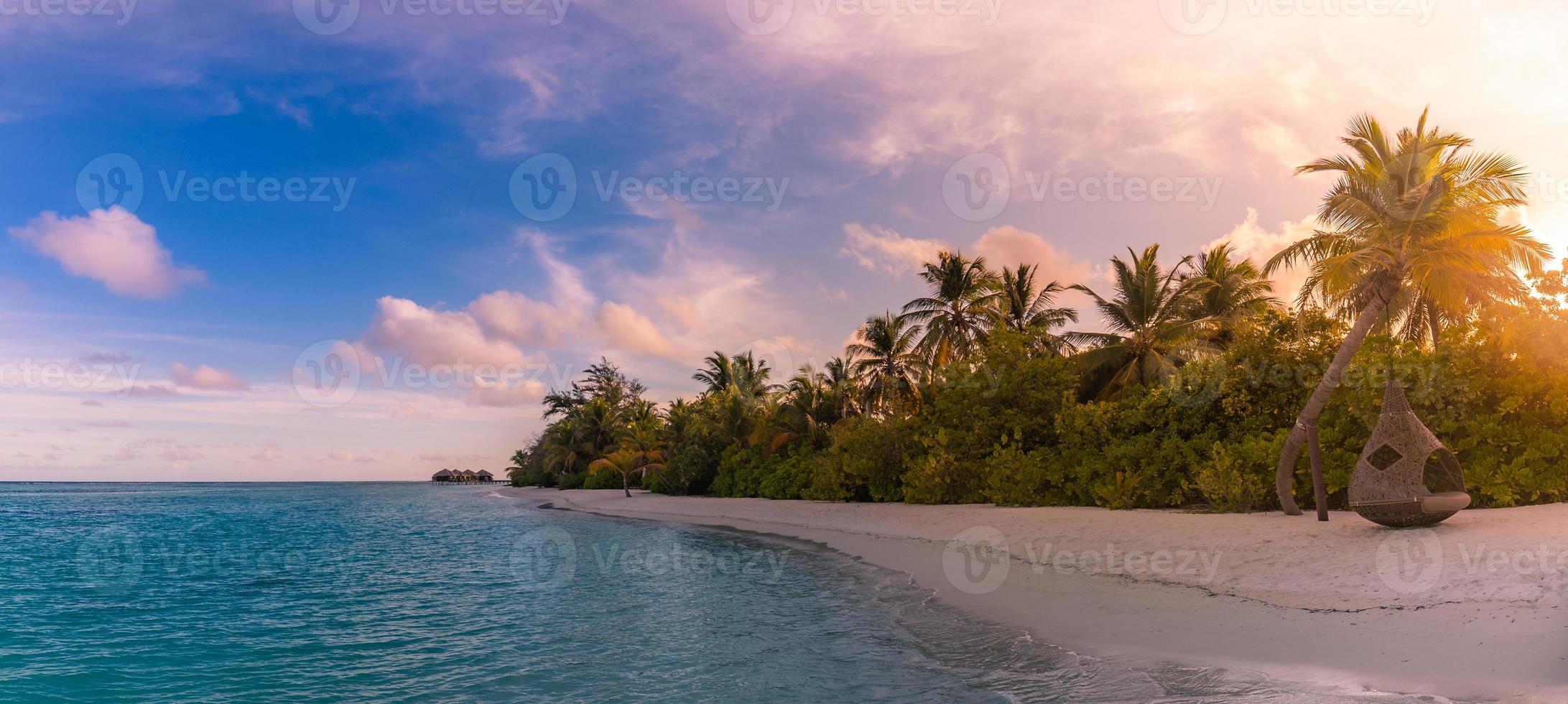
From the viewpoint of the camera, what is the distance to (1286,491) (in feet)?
51.7

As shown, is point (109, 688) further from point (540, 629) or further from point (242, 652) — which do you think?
point (540, 629)

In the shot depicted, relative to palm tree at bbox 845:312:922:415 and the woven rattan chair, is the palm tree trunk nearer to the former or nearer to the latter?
the woven rattan chair

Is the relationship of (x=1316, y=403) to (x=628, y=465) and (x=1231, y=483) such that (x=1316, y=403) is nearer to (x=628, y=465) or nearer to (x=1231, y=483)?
(x=1231, y=483)

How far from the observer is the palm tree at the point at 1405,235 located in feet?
46.4

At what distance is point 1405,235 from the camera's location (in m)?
14.4

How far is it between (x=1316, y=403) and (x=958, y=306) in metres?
19.4

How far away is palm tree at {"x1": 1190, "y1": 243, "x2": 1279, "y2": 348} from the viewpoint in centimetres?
2752

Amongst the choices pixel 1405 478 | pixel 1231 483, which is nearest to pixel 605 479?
pixel 1231 483

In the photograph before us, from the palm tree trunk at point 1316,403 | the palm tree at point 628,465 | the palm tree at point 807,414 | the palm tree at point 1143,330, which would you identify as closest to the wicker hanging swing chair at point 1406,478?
the palm tree trunk at point 1316,403

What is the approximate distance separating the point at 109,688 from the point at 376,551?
1787 cm

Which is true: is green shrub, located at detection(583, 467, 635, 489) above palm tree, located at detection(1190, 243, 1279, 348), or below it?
below

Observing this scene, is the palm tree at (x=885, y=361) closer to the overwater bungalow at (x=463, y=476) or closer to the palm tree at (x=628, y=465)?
the palm tree at (x=628, y=465)

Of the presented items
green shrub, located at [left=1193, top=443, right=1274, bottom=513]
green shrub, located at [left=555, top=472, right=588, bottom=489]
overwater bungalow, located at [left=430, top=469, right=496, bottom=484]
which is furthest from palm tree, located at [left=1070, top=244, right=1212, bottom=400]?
overwater bungalow, located at [left=430, top=469, right=496, bottom=484]

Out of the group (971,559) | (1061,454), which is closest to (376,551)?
(971,559)
